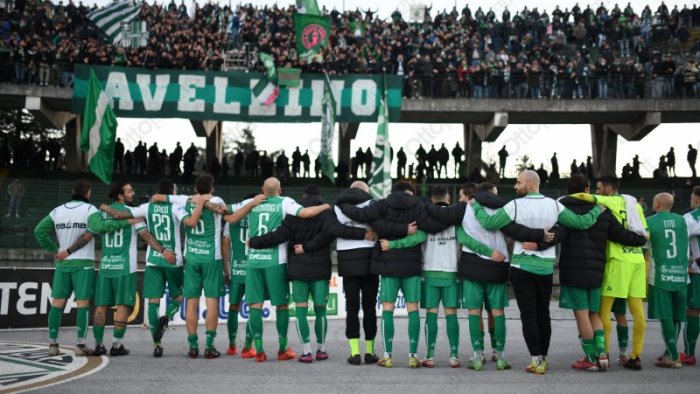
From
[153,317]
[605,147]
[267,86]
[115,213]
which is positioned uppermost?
[267,86]

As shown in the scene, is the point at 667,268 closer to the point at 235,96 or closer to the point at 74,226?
the point at 74,226

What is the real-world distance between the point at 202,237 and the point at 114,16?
21.2 metres

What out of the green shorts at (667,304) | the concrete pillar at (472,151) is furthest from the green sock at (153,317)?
the concrete pillar at (472,151)

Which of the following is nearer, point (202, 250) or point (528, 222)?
point (528, 222)

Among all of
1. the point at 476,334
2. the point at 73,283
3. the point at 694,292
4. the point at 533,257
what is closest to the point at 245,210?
the point at 73,283

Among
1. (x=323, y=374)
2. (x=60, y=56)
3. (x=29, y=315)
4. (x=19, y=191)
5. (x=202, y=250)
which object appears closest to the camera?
(x=323, y=374)

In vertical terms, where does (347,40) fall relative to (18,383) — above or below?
above

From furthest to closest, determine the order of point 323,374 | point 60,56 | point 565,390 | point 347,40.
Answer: point 347,40
point 60,56
point 323,374
point 565,390

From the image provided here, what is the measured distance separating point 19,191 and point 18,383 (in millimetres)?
18362

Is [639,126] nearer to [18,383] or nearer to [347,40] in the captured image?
[347,40]

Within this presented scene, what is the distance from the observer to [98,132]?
82.4 ft

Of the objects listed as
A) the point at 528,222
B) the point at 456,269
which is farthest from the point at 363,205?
the point at 528,222

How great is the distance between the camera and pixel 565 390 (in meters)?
7.41

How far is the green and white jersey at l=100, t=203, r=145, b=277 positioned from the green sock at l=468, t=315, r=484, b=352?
4290mm
